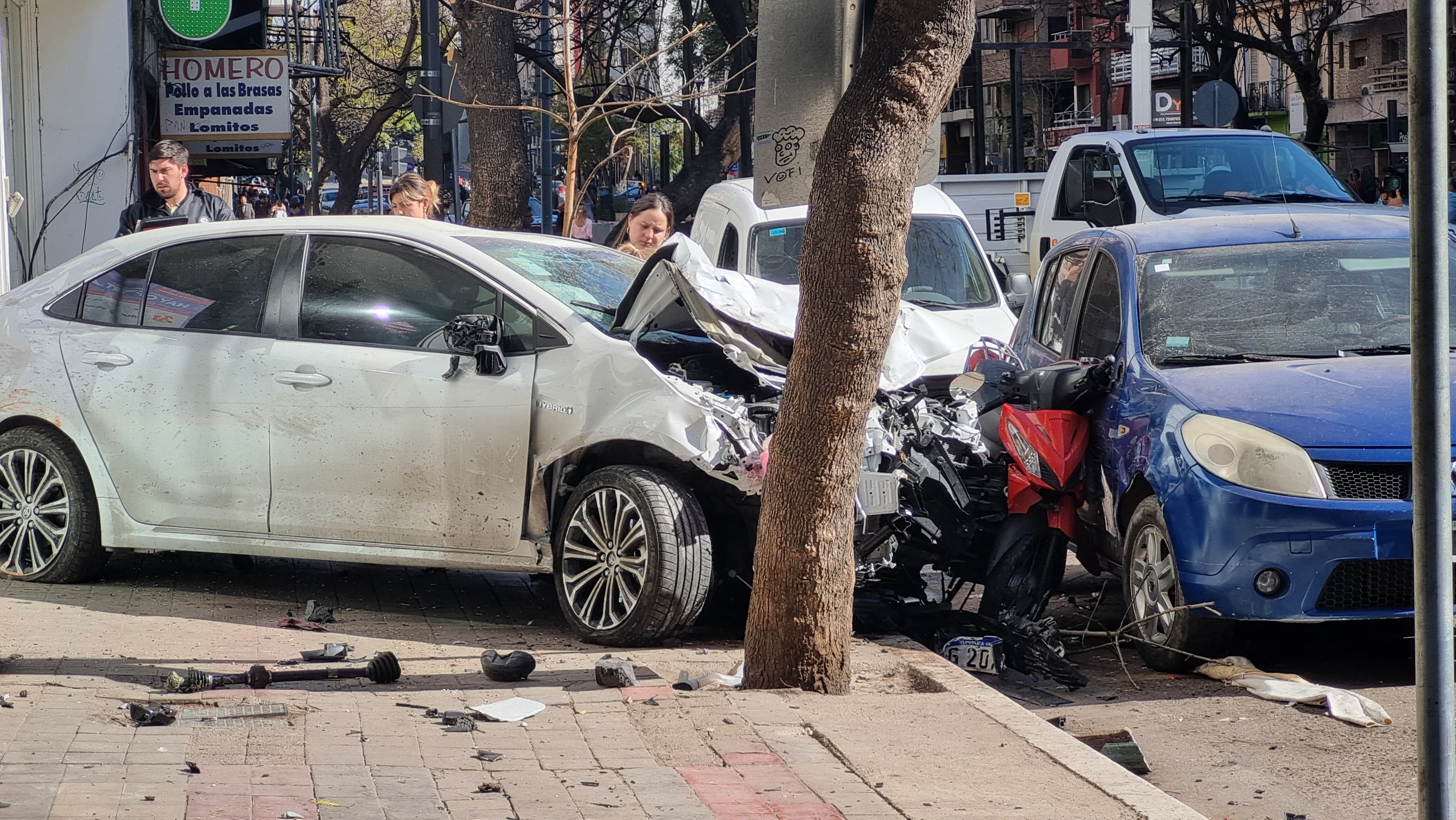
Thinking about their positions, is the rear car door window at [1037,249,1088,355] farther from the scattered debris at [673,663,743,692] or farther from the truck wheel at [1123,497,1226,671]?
the scattered debris at [673,663,743,692]

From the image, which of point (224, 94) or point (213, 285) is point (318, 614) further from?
point (224, 94)

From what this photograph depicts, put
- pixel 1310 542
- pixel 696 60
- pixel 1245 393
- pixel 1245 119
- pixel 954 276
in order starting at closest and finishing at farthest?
pixel 1310 542 → pixel 1245 393 → pixel 954 276 → pixel 696 60 → pixel 1245 119

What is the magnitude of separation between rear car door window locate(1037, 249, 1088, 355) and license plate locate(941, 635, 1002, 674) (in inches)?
74.7

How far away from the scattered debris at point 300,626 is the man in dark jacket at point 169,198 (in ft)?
11.9

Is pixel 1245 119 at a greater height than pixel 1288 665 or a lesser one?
greater

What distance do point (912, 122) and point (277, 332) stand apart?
3.24 m

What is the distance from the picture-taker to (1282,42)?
4453cm

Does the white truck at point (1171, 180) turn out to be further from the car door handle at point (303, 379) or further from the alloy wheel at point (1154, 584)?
the car door handle at point (303, 379)

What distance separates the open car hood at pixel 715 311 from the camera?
22.5 feet

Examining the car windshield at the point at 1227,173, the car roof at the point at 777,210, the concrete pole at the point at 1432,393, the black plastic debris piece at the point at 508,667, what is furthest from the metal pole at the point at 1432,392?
the car windshield at the point at 1227,173

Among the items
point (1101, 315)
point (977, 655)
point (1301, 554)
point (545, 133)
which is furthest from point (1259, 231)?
point (545, 133)

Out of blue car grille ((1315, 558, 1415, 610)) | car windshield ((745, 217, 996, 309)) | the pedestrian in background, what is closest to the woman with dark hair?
car windshield ((745, 217, 996, 309))

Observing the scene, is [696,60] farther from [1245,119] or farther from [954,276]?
[954,276]

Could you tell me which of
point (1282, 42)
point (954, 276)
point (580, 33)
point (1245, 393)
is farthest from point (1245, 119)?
point (1245, 393)
